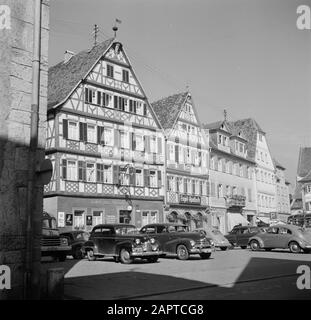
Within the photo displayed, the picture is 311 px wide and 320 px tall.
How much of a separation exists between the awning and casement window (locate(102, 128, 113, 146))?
19688mm

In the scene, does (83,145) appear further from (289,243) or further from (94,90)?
(289,243)

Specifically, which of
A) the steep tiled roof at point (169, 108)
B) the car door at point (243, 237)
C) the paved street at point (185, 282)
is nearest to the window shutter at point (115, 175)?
the steep tiled roof at point (169, 108)

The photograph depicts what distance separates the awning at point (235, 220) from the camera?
50031mm

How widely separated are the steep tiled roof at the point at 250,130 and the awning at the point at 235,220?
932 cm

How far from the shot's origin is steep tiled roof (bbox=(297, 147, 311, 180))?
77.6m

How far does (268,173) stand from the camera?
6319cm

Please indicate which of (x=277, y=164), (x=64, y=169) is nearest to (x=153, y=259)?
(x=64, y=169)

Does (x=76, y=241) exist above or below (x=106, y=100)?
below

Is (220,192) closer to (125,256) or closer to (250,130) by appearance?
(250,130)

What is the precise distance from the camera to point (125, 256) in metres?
19.7

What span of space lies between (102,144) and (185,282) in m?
23.5

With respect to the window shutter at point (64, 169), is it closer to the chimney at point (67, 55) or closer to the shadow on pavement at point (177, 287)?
the chimney at point (67, 55)
